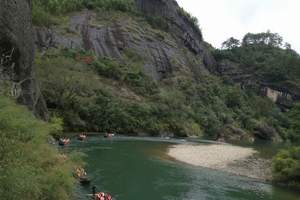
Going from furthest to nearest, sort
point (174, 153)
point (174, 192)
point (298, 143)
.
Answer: point (174, 153) → point (298, 143) → point (174, 192)

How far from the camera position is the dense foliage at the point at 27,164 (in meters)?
14.5

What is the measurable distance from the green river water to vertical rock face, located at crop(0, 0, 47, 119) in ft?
26.5

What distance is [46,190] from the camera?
59.3 feet

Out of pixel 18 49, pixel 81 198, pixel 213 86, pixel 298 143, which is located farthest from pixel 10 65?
pixel 213 86

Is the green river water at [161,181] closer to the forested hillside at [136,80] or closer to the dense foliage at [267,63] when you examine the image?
the forested hillside at [136,80]

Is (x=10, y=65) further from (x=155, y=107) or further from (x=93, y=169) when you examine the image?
(x=155, y=107)

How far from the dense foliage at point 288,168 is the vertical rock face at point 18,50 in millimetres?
22447

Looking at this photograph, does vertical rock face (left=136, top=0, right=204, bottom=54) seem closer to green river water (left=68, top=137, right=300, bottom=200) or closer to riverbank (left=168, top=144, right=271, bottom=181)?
riverbank (left=168, top=144, right=271, bottom=181)

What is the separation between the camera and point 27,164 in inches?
690

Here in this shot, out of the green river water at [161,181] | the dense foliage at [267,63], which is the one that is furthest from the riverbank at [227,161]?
the dense foliage at [267,63]

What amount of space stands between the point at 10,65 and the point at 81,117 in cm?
3564

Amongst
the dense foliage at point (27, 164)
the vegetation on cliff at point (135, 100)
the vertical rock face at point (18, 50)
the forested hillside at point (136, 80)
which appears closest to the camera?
the dense foliage at point (27, 164)

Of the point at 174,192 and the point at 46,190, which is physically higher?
the point at 46,190

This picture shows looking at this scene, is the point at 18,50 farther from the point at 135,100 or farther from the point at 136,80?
the point at 136,80
